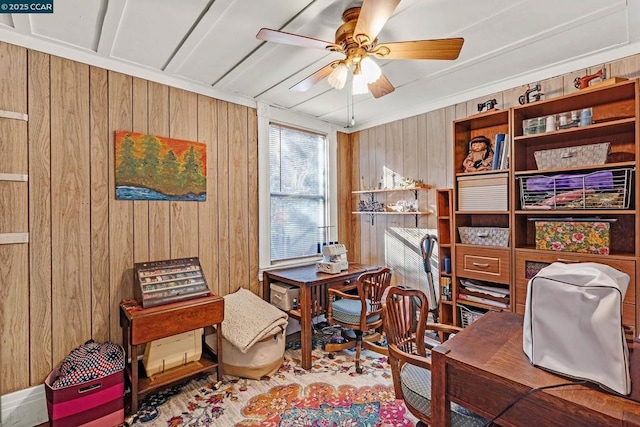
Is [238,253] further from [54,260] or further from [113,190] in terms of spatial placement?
[54,260]

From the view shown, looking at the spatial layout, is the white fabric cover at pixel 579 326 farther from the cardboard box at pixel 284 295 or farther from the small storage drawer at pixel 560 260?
the cardboard box at pixel 284 295

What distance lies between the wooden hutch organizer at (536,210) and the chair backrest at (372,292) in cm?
63

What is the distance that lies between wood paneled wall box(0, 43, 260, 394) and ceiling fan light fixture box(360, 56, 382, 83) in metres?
1.66

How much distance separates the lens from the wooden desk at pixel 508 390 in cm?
96

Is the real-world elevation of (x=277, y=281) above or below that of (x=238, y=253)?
below

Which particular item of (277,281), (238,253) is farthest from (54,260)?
(277,281)

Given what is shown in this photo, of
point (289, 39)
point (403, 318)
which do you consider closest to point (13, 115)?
point (289, 39)

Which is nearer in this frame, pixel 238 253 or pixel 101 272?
pixel 101 272

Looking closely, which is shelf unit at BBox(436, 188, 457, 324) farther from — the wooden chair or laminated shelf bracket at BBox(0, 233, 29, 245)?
laminated shelf bracket at BBox(0, 233, 29, 245)

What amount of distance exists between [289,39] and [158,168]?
5.28ft

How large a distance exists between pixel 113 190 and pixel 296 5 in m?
1.87

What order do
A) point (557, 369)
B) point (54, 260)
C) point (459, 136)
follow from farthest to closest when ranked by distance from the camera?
point (459, 136)
point (54, 260)
point (557, 369)

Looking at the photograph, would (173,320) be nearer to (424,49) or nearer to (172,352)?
(172,352)

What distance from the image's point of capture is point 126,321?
7.60ft
